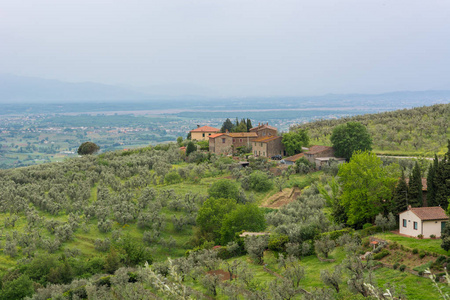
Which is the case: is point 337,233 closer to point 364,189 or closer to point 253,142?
point 364,189

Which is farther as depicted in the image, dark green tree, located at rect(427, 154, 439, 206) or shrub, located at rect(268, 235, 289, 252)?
shrub, located at rect(268, 235, 289, 252)

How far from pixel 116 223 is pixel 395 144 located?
1861 inches

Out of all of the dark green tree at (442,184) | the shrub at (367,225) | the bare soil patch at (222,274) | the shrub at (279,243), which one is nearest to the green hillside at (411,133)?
the dark green tree at (442,184)

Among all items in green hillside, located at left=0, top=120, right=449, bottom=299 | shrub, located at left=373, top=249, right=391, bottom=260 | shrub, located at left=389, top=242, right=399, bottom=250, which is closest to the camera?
green hillside, located at left=0, top=120, right=449, bottom=299

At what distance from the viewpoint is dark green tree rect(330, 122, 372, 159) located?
62969 mm

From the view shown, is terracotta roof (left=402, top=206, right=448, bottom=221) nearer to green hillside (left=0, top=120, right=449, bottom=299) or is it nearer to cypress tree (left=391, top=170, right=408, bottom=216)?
green hillside (left=0, top=120, right=449, bottom=299)

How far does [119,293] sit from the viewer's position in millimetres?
28125

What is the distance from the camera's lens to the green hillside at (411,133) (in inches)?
2608

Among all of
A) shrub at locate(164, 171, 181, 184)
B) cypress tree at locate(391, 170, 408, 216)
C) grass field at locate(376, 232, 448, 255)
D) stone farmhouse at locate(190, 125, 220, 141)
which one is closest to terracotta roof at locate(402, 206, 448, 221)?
grass field at locate(376, 232, 448, 255)

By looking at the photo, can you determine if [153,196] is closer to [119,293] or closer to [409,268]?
[119,293]

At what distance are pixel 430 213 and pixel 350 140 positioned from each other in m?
33.1

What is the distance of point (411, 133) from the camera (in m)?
72.9

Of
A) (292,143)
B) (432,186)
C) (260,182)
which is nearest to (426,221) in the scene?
(432,186)

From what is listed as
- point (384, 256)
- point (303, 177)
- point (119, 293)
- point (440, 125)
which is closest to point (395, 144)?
point (440, 125)
